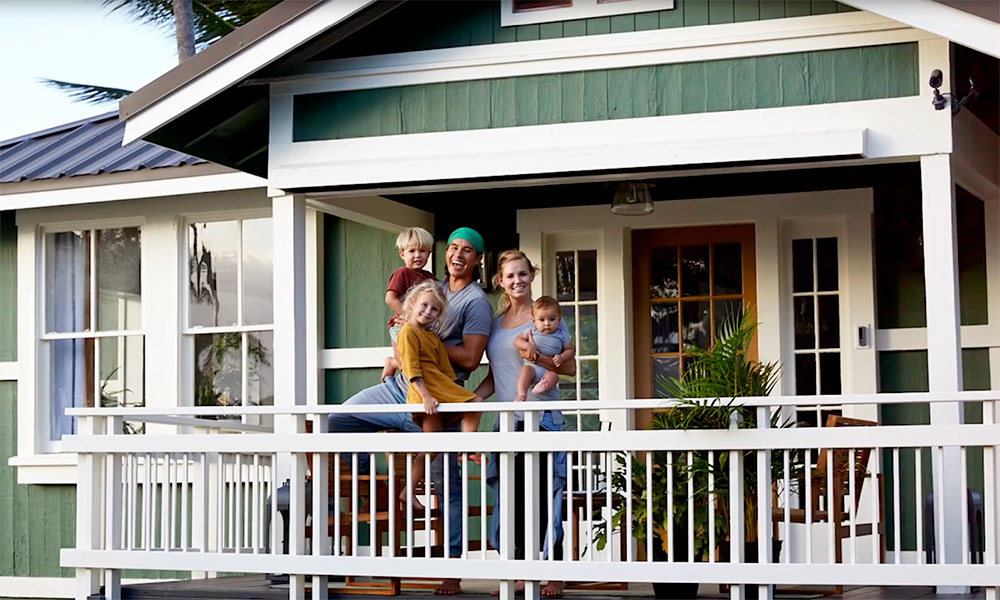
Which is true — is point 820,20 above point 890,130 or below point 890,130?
above

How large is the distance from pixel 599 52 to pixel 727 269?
232cm

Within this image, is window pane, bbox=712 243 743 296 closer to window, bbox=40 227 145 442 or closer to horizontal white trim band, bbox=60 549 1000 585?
horizontal white trim band, bbox=60 549 1000 585

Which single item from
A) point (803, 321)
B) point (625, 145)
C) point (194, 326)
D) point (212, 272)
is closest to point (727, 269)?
point (803, 321)

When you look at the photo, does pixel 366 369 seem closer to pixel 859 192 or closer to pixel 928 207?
pixel 859 192

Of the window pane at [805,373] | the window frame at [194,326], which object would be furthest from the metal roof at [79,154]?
the window pane at [805,373]

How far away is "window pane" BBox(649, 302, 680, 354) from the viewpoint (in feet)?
33.4

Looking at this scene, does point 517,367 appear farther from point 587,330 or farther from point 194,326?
point 194,326

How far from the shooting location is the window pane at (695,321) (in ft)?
33.3

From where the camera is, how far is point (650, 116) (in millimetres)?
8242

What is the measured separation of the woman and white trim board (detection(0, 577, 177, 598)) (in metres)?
4.99

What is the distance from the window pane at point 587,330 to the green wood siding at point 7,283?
466cm

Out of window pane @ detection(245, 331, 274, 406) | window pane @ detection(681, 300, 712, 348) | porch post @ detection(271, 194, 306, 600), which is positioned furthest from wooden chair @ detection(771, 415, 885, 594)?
window pane @ detection(245, 331, 274, 406)

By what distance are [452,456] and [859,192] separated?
353cm

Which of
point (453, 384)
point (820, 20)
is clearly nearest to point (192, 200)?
point (453, 384)
